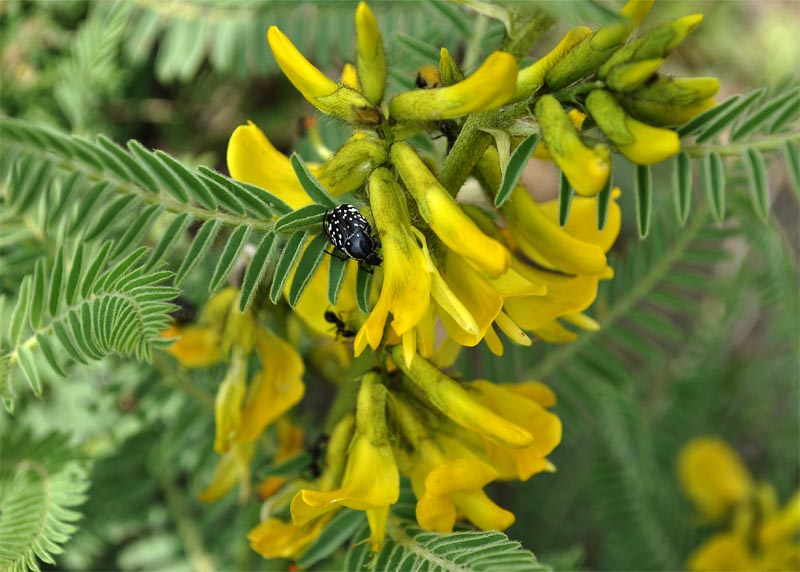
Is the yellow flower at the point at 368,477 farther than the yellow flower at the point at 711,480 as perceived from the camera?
No

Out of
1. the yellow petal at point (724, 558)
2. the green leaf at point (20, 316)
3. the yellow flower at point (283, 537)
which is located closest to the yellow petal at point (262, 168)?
the green leaf at point (20, 316)

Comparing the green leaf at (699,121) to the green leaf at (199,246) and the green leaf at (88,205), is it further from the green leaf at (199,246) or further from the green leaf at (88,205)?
the green leaf at (88,205)

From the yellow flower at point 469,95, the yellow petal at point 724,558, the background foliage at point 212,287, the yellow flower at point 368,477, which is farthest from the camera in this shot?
the yellow petal at point 724,558

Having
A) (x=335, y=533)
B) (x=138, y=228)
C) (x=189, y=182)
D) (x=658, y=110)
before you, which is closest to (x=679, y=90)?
(x=658, y=110)

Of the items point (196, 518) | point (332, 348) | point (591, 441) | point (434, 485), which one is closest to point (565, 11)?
point (434, 485)

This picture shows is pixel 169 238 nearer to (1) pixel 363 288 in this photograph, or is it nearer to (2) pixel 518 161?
(1) pixel 363 288

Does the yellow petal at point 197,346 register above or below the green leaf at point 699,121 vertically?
below

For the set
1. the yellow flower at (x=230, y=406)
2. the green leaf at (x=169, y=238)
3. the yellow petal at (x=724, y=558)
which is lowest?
the yellow petal at (x=724, y=558)
